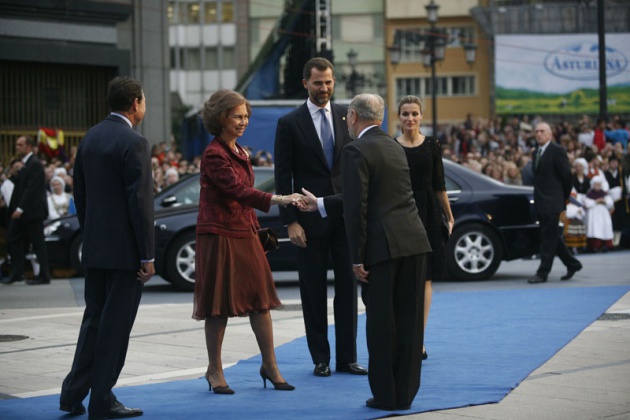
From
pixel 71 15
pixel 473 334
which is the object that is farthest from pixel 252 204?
pixel 71 15

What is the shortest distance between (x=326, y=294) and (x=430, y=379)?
3.02ft

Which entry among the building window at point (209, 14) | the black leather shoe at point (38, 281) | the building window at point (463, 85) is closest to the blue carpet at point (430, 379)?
the black leather shoe at point (38, 281)

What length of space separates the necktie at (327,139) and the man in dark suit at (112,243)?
5.76ft

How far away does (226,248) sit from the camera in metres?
7.65

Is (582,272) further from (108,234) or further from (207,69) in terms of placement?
(207,69)

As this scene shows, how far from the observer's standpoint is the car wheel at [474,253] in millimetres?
15898

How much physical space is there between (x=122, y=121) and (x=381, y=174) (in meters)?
1.52

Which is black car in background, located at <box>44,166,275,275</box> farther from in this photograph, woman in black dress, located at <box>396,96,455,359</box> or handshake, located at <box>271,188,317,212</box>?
handshake, located at <box>271,188,317,212</box>

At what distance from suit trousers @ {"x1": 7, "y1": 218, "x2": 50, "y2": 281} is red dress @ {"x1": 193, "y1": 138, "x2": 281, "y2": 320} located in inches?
384

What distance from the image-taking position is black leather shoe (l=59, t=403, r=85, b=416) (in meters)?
7.07

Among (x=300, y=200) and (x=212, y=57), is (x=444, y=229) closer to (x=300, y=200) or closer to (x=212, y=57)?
(x=300, y=200)

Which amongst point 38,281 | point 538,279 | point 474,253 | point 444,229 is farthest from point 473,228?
point 444,229

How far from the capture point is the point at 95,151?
6.95 meters

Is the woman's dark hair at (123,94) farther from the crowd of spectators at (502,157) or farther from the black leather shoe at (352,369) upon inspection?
the crowd of spectators at (502,157)
